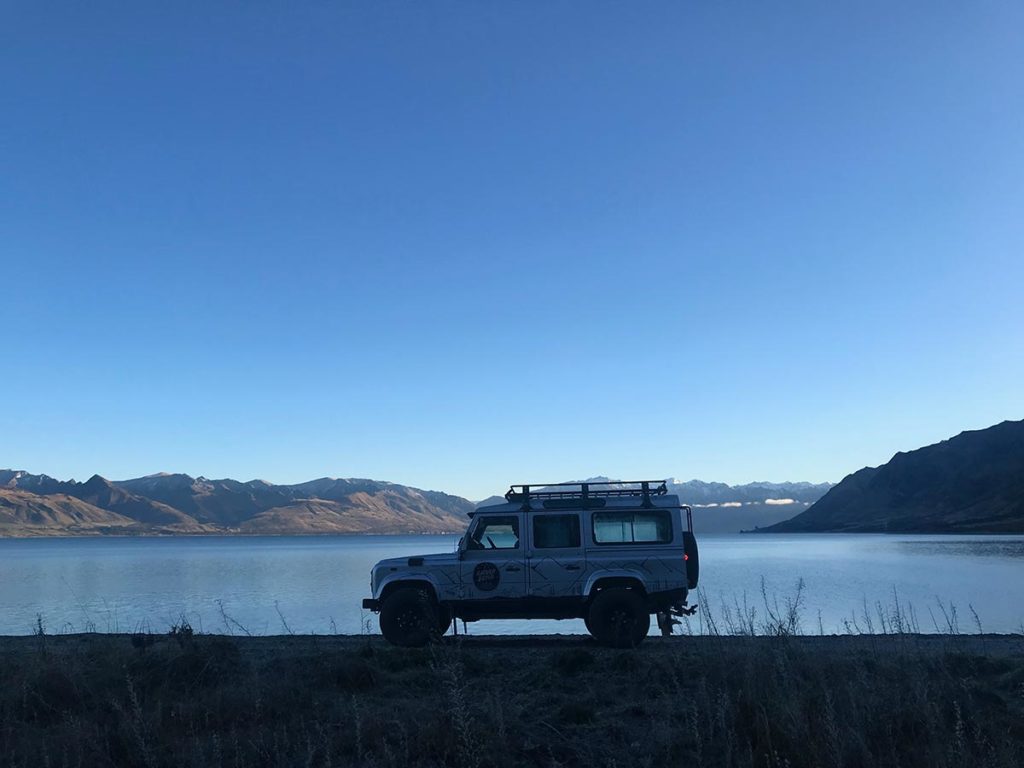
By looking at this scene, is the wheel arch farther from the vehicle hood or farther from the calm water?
the calm water

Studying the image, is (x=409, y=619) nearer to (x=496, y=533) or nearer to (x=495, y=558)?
(x=495, y=558)

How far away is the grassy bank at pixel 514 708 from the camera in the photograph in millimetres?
7273

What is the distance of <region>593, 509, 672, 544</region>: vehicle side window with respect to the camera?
15.4 m

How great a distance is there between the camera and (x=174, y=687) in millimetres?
10773

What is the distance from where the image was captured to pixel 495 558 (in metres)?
15.4

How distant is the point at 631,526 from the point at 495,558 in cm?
259

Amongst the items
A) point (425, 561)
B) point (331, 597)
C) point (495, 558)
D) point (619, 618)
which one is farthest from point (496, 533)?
point (331, 597)

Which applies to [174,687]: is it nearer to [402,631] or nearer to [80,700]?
[80,700]

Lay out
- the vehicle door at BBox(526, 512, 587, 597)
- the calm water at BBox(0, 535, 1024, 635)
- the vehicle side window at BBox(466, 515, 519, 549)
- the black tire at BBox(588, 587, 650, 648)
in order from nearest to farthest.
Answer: the black tire at BBox(588, 587, 650, 648) < the vehicle door at BBox(526, 512, 587, 597) < the vehicle side window at BBox(466, 515, 519, 549) < the calm water at BBox(0, 535, 1024, 635)

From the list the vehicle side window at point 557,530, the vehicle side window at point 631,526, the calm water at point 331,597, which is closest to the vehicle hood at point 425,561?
the vehicle side window at point 557,530

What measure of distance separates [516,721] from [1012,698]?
6033mm

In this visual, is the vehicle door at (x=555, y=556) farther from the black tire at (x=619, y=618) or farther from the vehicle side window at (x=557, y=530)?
the black tire at (x=619, y=618)

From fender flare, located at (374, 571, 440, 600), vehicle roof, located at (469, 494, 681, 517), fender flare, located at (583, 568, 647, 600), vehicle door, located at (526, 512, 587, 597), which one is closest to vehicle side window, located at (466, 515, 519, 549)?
vehicle roof, located at (469, 494, 681, 517)

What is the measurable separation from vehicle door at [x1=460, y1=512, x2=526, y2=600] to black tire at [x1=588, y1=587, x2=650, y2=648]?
4.62 feet
